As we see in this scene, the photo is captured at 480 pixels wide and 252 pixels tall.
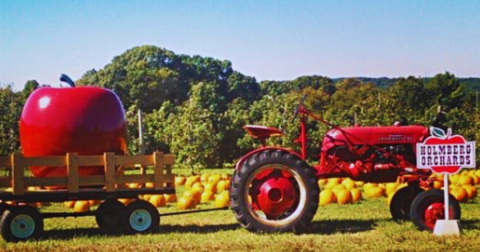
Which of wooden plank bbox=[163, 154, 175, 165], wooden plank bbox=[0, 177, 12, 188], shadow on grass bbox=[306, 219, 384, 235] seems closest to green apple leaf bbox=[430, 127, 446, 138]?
shadow on grass bbox=[306, 219, 384, 235]

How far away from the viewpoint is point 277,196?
11.0 metres

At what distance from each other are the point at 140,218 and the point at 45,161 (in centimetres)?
178

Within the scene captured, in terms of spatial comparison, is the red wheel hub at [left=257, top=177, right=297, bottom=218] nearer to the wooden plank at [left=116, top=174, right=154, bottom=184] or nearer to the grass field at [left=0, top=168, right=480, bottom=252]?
the grass field at [left=0, top=168, right=480, bottom=252]

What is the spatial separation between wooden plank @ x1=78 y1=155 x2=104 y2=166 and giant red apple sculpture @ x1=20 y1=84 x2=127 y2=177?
75cm

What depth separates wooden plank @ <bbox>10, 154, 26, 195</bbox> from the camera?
10578 millimetres

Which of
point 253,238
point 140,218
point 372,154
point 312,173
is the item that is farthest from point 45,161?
point 372,154

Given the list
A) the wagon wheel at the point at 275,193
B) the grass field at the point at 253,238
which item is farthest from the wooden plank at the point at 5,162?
the wagon wheel at the point at 275,193

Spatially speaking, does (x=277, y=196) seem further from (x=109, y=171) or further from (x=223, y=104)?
(x=223, y=104)

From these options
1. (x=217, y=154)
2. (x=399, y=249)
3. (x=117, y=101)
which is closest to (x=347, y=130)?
(x=399, y=249)

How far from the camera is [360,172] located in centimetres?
1170

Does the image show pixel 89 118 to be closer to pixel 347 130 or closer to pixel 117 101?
pixel 117 101

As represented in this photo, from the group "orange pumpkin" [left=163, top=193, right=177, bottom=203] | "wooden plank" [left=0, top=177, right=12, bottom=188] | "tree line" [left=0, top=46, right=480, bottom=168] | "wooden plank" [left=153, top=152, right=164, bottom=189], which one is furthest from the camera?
"tree line" [left=0, top=46, right=480, bottom=168]

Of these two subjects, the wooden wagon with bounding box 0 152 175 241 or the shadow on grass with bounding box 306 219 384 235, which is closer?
the wooden wagon with bounding box 0 152 175 241

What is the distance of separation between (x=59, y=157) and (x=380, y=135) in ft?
17.8
